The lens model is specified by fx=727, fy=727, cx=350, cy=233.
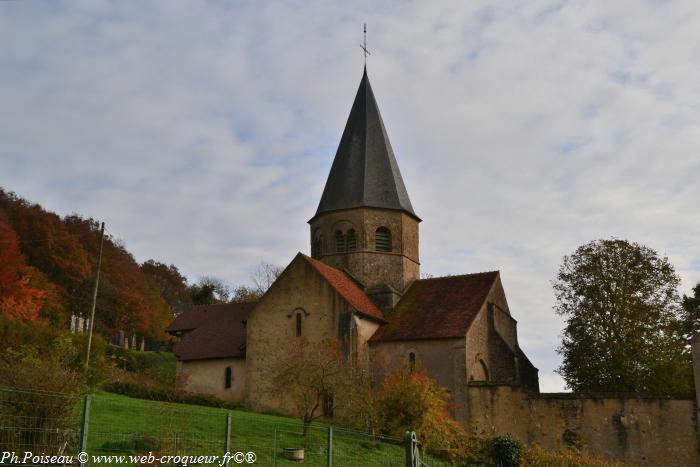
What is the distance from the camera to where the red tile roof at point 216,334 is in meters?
35.6

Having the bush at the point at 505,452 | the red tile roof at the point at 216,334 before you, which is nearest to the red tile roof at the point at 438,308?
the red tile roof at the point at 216,334

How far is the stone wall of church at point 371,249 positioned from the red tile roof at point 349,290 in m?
0.99

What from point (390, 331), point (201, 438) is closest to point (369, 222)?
point (390, 331)

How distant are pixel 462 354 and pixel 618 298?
371 inches

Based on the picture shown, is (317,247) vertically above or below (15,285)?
above

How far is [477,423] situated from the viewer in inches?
1136

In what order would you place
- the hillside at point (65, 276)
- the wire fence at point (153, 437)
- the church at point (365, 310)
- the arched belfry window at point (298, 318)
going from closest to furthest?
the wire fence at point (153, 437), the church at point (365, 310), the arched belfry window at point (298, 318), the hillside at point (65, 276)

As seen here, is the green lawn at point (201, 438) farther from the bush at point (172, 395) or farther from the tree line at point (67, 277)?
the tree line at point (67, 277)

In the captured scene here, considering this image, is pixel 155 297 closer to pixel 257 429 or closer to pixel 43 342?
pixel 43 342

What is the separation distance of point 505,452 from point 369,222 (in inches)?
644

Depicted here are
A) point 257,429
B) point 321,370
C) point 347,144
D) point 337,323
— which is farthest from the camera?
point 347,144

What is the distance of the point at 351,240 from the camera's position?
1441 inches

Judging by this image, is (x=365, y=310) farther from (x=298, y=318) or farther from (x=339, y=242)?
(x=339, y=242)

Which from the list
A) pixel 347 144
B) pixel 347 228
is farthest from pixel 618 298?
pixel 347 144
